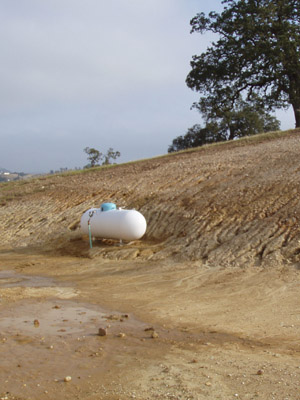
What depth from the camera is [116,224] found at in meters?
13.2

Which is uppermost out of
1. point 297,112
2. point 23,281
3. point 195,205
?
point 297,112

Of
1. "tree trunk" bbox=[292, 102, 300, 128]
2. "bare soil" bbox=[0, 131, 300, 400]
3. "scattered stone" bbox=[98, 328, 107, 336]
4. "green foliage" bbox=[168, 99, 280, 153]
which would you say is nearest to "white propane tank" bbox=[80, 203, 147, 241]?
"bare soil" bbox=[0, 131, 300, 400]

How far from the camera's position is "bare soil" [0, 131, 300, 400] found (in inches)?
203

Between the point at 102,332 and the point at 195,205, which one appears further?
the point at 195,205

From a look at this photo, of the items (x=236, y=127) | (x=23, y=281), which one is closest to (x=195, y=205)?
(x=23, y=281)

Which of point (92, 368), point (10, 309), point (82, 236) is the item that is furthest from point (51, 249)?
point (92, 368)

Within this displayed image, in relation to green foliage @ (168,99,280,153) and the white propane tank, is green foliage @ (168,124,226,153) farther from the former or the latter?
the white propane tank

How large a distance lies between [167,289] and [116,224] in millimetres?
4221

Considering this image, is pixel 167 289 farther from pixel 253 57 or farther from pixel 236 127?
pixel 236 127

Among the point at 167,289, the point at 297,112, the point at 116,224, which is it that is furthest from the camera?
the point at 297,112

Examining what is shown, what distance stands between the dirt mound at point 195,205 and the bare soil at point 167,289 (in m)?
0.05

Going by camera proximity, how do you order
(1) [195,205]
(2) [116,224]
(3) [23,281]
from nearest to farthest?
(3) [23,281] < (2) [116,224] < (1) [195,205]

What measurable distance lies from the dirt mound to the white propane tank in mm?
371

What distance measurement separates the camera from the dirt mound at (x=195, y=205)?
35.3 feet
